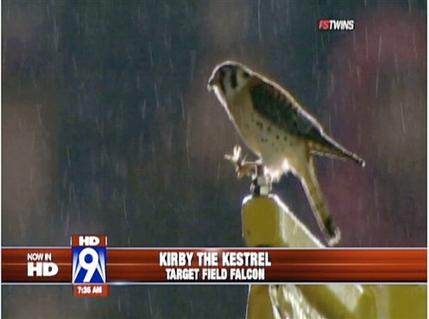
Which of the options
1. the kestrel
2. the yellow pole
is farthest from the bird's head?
the yellow pole

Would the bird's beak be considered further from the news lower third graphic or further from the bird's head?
the news lower third graphic

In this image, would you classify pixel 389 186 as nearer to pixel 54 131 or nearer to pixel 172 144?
pixel 172 144

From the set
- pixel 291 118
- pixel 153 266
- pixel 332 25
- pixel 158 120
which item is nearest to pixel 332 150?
pixel 291 118

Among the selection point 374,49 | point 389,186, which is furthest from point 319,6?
point 389,186

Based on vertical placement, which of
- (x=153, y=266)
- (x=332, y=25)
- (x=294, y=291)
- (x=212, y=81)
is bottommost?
(x=294, y=291)

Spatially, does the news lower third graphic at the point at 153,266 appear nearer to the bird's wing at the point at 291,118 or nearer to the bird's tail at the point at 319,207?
the bird's tail at the point at 319,207

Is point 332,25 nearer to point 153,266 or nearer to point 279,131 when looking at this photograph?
point 279,131
